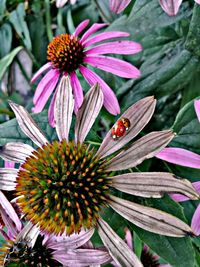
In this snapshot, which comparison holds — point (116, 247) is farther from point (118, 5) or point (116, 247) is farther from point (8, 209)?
point (118, 5)

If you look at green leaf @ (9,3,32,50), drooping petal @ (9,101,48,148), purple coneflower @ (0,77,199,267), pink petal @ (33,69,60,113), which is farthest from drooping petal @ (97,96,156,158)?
green leaf @ (9,3,32,50)

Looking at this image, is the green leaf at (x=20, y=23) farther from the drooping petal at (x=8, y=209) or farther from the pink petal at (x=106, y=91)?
the drooping petal at (x=8, y=209)

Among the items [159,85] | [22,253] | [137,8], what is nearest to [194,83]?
[159,85]

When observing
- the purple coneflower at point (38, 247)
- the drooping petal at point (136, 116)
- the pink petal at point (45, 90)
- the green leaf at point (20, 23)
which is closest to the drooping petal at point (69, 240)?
the purple coneflower at point (38, 247)

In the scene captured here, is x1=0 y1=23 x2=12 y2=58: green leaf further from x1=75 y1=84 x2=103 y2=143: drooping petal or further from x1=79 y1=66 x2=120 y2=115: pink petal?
x1=75 y1=84 x2=103 y2=143: drooping petal

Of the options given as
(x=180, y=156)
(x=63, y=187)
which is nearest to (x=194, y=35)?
(x=180, y=156)
